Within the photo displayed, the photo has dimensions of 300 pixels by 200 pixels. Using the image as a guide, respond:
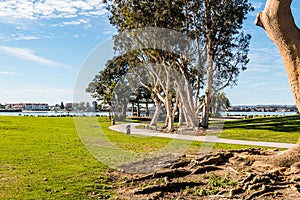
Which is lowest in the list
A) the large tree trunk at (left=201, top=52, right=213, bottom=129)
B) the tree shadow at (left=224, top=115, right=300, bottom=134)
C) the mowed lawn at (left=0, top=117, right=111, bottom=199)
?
the mowed lawn at (left=0, top=117, right=111, bottom=199)

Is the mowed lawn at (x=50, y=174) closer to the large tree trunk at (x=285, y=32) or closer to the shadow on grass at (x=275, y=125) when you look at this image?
the large tree trunk at (x=285, y=32)

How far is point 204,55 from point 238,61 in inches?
121

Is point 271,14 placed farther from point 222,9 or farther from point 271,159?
point 222,9

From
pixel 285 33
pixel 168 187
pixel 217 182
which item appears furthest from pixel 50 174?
pixel 285 33

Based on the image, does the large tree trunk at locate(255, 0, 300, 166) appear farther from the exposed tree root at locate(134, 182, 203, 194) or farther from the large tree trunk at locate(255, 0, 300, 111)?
the exposed tree root at locate(134, 182, 203, 194)

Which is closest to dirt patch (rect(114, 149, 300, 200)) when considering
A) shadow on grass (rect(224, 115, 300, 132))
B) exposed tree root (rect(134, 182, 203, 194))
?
exposed tree root (rect(134, 182, 203, 194))

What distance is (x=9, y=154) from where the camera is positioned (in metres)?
13.0

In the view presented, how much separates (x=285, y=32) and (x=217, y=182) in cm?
360

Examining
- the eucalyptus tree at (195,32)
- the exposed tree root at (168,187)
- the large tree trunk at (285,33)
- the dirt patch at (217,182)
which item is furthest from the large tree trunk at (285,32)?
the eucalyptus tree at (195,32)

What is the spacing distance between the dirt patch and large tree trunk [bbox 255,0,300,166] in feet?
3.34

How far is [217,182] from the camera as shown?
779 centimetres

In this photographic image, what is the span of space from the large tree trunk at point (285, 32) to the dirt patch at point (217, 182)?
1018 mm

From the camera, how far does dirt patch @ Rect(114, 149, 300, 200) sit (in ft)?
22.9

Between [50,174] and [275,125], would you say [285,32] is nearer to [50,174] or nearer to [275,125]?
[50,174]
